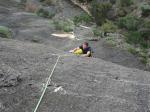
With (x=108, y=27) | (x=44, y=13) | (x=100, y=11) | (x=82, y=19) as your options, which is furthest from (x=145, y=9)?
(x=44, y=13)

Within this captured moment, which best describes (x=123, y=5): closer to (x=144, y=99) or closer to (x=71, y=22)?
(x=71, y=22)

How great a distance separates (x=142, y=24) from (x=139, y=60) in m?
5.44

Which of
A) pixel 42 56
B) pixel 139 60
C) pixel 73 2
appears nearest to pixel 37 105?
pixel 42 56

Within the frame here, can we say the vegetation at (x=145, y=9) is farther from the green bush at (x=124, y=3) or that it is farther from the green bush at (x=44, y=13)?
the green bush at (x=44, y=13)

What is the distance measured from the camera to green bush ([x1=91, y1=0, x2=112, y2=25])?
26016 millimetres

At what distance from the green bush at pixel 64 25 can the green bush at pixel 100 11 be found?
2032 mm

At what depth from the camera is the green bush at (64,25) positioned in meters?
23.2

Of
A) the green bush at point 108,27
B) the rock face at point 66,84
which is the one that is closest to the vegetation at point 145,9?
the green bush at point 108,27

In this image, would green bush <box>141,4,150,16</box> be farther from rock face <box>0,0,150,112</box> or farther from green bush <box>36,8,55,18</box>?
rock face <box>0,0,150,112</box>

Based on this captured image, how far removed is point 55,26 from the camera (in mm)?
23531

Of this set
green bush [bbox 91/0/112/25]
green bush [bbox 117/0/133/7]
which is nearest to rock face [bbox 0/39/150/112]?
green bush [bbox 91/0/112/25]

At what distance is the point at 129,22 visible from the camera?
23.8 meters

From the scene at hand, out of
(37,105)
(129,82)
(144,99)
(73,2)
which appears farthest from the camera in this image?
(73,2)

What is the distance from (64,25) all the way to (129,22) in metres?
4.08
